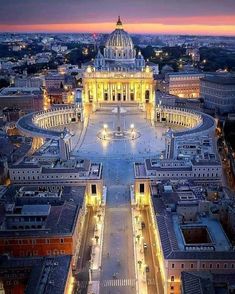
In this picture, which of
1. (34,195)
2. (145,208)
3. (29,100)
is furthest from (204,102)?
(34,195)

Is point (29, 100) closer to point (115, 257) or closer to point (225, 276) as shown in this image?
point (115, 257)

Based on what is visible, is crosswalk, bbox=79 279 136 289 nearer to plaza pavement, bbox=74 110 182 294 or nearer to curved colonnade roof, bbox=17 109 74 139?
plaza pavement, bbox=74 110 182 294

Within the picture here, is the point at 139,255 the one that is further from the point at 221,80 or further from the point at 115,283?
the point at 221,80

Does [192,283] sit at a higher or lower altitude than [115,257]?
higher

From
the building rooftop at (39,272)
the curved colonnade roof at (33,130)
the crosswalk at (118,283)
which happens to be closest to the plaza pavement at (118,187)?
the crosswalk at (118,283)

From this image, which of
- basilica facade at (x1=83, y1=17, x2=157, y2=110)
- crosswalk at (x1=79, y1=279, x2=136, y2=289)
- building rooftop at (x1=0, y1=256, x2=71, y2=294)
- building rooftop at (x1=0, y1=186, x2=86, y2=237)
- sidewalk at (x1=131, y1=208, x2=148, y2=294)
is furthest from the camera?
basilica facade at (x1=83, y1=17, x2=157, y2=110)

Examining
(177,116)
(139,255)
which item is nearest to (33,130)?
(177,116)

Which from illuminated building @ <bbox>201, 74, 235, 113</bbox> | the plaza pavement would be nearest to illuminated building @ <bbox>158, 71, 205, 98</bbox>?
illuminated building @ <bbox>201, 74, 235, 113</bbox>

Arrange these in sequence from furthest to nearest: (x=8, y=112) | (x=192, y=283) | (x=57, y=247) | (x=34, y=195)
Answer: (x=8, y=112) < (x=34, y=195) < (x=57, y=247) < (x=192, y=283)
